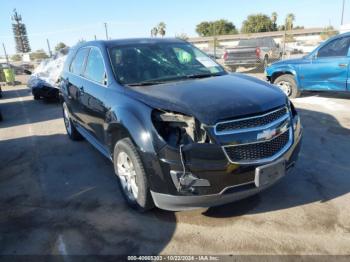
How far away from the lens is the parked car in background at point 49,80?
36.7 ft

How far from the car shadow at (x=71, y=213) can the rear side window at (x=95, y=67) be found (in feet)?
4.51

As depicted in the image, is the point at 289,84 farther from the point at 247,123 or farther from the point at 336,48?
the point at 247,123

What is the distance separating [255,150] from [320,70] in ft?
20.6

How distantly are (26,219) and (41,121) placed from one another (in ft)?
18.0

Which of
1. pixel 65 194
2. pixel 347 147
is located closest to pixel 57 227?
pixel 65 194

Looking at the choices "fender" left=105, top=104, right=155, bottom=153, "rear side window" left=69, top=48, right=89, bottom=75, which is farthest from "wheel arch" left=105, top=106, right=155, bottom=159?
"rear side window" left=69, top=48, right=89, bottom=75

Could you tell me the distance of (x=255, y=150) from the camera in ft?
9.95

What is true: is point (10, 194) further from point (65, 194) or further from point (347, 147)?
point (347, 147)

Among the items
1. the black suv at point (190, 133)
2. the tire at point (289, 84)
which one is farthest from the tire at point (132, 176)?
the tire at point (289, 84)

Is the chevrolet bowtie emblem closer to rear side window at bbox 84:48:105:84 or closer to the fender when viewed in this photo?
the fender

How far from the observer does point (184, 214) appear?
360 cm

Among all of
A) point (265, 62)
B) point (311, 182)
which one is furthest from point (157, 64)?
point (265, 62)

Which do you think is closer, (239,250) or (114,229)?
(239,250)

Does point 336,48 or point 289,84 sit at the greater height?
point 336,48
